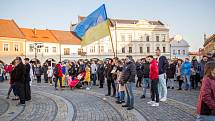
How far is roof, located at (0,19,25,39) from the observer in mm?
59628

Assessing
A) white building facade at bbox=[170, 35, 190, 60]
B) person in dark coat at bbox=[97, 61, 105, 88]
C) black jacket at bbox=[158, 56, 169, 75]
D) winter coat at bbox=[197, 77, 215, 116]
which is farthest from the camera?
white building facade at bbox=[170, 35, 190, 60]

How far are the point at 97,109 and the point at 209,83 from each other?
608cm

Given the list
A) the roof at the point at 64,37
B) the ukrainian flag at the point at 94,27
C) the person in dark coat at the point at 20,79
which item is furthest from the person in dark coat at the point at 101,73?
the roof at the point at 64,37

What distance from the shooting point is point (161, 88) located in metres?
13.0

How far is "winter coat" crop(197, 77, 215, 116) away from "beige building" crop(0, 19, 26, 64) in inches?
2196

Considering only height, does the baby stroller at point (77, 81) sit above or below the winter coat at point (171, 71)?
below

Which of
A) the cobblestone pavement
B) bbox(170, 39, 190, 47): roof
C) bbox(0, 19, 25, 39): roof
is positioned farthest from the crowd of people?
bbox(170, 39, 190, 47): roof

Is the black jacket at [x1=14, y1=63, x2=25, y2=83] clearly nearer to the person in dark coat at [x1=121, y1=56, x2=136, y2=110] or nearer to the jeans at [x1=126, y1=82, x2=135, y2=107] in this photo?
the person in dark coat at [x1=121, y1=56, x2=136, y2=110]

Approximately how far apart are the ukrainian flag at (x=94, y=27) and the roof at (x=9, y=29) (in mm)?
45120

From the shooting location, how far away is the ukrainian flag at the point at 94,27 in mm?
16031

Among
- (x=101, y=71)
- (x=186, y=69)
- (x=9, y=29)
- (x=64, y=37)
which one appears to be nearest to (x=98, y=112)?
(x=186, y=69)

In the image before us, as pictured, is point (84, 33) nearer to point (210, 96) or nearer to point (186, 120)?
point (186, 120)

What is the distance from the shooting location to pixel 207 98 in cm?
498

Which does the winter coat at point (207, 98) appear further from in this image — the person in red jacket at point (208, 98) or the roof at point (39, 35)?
the roof at point (39, 35)
